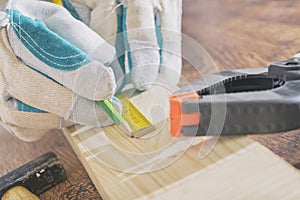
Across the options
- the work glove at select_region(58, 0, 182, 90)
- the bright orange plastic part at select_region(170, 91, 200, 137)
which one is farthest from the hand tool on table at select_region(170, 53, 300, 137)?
the work glove at select_region(58, 0, 182, 90)

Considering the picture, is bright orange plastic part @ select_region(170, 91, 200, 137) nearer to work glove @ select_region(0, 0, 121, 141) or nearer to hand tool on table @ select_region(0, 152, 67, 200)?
work glove @ select_region(0, 0, 121, 141)

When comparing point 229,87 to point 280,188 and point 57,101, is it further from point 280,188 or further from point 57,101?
point 57,101

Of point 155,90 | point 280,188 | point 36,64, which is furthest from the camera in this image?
point 155,90

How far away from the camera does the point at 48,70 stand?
0.66 m

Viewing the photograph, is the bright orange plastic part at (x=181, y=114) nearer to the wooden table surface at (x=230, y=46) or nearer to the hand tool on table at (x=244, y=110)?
the hand tool on table at (x=244, y=110)

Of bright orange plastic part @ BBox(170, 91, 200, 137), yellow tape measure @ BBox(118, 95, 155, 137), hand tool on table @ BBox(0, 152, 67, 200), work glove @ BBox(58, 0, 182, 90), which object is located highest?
work glove @ BBox(58, 0, 182, 90)

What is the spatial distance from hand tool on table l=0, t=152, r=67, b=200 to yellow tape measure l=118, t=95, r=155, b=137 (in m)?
0.13

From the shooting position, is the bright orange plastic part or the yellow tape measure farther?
the yellow tape measure

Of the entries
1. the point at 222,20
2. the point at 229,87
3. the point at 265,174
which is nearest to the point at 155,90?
the point at 229,87

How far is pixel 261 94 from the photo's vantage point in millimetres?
555

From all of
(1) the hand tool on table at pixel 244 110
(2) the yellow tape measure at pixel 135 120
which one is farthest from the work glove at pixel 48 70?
(1) the hand tool on table at pixel 244 110

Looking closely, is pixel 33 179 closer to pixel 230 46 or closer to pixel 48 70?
pixel 48 70

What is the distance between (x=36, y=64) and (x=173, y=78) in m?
0.27

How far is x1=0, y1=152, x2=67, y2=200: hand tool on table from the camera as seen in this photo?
637 millimetres
